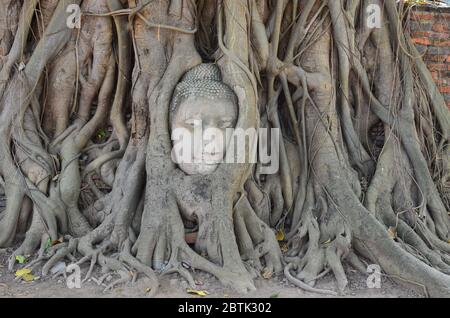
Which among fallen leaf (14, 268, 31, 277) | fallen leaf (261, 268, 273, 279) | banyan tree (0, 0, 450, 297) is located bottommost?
fallen leaf (261, 268, 273, 279)

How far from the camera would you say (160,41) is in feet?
9.80

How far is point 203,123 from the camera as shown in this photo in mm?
2732

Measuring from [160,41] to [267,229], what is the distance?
1.59 m

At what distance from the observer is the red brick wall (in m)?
3.88

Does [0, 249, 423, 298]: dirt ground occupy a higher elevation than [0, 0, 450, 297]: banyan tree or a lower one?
lower

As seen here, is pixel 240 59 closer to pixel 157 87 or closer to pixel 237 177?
pixel 157 87

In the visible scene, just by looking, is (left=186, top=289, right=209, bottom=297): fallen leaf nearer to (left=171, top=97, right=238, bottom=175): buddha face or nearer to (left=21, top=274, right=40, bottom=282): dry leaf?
(left=171, top=97, right=238, bottom=175): buddha face

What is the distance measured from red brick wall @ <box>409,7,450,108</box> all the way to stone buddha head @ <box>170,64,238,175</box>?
226 cm

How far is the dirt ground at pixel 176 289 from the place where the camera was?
232cm

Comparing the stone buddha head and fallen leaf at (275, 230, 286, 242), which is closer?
the stone buddha head

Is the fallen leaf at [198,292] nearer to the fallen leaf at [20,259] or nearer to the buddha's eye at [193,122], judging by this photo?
the buddha's eye at [193,122]

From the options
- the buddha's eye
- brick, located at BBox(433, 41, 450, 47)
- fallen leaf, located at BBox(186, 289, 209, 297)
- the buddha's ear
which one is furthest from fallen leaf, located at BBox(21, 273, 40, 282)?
brick, located at BBox(433, 41, 450, 47)

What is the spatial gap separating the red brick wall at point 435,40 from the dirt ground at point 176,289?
7.55ft
